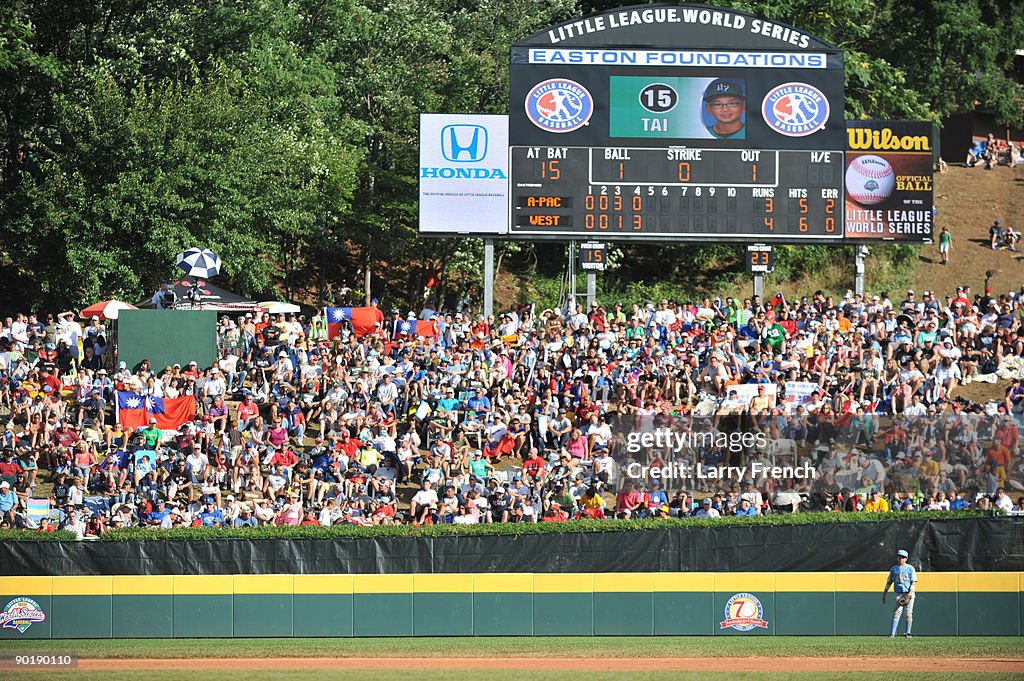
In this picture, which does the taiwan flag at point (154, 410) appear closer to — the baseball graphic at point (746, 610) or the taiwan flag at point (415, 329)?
the taiwan flag at point (415, 329)

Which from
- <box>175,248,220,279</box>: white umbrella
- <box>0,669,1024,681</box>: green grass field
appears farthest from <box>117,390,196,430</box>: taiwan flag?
<box>0,669,1024,681</box>: green grass field

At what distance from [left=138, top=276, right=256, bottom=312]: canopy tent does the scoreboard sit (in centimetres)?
639

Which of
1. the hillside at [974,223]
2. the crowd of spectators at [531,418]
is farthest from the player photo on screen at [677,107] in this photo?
the hillside at [974,223]

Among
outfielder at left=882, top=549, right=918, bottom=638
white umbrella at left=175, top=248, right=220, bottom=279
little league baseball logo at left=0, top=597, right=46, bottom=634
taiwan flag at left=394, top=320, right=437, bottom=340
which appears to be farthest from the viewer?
taiwan flag at left=394, top=320, right=437, bottom=340

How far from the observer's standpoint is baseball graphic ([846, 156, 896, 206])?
28531 mm

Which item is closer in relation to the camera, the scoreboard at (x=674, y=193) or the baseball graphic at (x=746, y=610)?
the baseball graphic at (x=746, y=610)

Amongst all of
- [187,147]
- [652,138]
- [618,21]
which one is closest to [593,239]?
[652,138]

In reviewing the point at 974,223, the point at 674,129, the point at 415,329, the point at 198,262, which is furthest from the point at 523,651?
the point at 974,223

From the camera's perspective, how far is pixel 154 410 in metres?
23.8

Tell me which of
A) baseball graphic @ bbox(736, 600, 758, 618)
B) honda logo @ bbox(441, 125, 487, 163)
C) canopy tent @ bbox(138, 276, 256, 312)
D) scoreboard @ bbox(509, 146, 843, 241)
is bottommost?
baseball graphic @ bbox(736, 600, 758, 618)

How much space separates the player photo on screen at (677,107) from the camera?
91.8 feet

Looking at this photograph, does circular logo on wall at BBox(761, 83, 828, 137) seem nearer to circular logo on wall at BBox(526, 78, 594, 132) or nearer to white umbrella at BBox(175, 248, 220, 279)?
circular logo on wall at BBox(526, 78, 594, 132)
